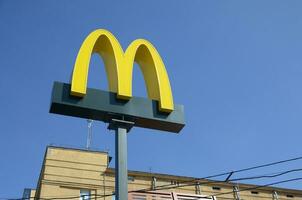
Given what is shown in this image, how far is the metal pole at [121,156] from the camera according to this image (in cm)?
986

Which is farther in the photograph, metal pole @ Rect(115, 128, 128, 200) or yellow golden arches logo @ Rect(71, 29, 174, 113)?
yellow golden arches logo @ Rect(71, 29, 174, 113)

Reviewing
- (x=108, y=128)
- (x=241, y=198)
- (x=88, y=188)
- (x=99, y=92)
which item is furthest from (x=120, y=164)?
(x=241, y=198)

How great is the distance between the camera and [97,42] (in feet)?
37.7

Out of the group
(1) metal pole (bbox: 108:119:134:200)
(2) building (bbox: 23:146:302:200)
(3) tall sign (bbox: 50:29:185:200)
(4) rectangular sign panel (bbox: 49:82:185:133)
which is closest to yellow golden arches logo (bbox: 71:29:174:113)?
(3) tall sign (bbox: 50:29:185:200)

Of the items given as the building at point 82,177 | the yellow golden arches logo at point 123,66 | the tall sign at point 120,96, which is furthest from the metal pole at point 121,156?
the building at point 82,177

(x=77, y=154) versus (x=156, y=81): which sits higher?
(x=77, y=154)

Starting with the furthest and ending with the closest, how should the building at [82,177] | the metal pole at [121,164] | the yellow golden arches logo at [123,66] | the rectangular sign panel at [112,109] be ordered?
1. the building at [82,177]
2. the yellow golden arches logo at [123,66]
3. the rectangular sign panel at [112,109]
4. the metal pole at [121,164]

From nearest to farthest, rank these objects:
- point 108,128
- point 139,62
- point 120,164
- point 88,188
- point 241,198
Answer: point 120,164 → point 108,128 → point 139,62 → point 88,188 → point 241,198

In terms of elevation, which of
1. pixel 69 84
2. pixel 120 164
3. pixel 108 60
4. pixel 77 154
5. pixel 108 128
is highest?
pixel 77 154

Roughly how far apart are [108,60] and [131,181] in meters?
24.5

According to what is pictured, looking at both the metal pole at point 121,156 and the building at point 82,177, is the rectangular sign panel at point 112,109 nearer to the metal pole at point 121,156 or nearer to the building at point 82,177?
the metal pole at point 121,156

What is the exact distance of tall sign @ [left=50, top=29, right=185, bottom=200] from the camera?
10422 mm

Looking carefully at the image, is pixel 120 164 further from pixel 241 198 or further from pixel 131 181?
pixel 241 198

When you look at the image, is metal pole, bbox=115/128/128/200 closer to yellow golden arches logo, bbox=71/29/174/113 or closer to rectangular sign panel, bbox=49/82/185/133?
rectangular sign panel, bbox=49/82/185/133
